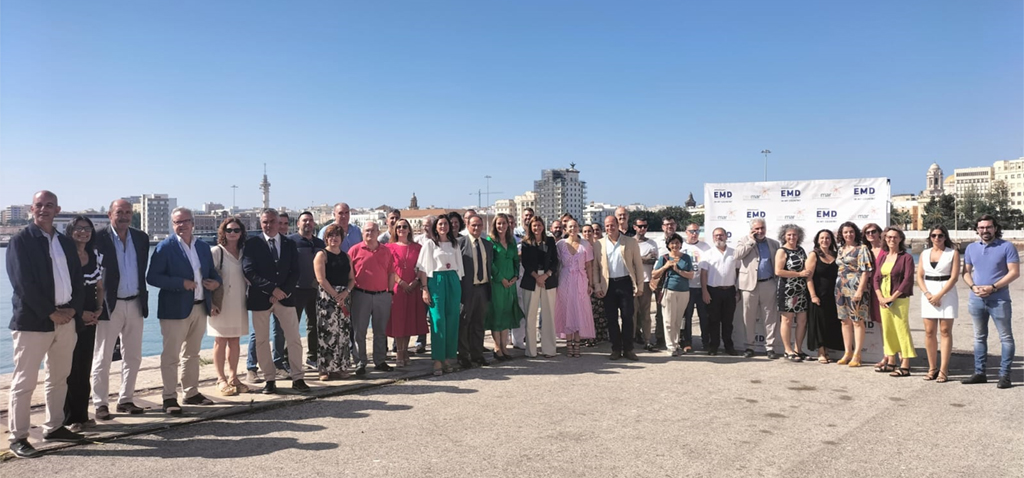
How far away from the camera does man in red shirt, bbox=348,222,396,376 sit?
7137 mm

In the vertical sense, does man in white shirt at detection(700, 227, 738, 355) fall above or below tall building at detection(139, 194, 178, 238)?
below

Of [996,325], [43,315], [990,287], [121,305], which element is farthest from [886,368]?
[43,315]

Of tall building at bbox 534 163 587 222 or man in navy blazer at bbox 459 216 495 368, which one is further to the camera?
tall building at bbox 534 163 587 222

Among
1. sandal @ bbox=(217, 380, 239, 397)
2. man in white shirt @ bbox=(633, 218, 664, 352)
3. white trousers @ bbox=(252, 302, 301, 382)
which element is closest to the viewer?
sandal @ bbox=(217, 380, 239, 397)

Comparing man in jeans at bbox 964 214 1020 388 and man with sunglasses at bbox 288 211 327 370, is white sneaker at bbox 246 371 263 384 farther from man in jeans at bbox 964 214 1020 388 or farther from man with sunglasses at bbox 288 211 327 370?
man in jeans at bbox 964 214 1020 388

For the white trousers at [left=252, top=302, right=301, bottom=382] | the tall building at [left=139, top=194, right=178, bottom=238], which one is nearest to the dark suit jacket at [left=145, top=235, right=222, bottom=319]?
the white trousers at [left=252, top=302, right=301, bottom=382]

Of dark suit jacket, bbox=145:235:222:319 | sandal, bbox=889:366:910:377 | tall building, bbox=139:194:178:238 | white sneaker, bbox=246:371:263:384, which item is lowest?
sandal, bbox=889:366:910:377

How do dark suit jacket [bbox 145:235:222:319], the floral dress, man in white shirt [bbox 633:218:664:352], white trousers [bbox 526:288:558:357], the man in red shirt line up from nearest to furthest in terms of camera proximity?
1. dark suit jacket [bbox 145:235:222:319]
2. the man in red shirt
3. the floral dress
4. white trousers [bbox 526:288:558:357]
5. man in white shirt [bbox 633:218:664:352]

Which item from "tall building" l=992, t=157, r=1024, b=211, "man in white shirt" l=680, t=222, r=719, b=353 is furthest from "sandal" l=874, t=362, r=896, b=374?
"tall building" l=992, t=157, r=1024, b=211

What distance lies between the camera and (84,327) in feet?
16.5

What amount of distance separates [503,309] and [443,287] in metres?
1.01

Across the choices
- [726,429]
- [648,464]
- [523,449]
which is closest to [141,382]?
[523,449]

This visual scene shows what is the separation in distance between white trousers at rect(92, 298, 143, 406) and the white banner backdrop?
289 inches

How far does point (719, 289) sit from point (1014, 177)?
158 m
